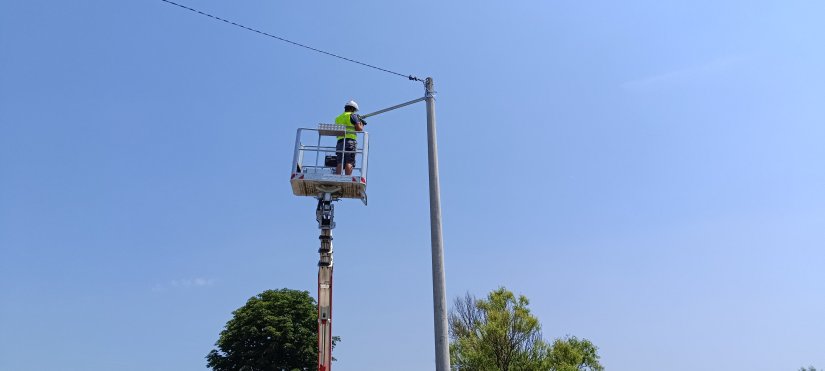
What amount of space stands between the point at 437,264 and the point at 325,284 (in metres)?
2.74

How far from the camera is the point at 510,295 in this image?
2806cm

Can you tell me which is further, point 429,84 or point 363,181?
point 363,181

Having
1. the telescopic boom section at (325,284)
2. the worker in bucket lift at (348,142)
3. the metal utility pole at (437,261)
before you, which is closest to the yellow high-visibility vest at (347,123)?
the worker in bucket lift at (348,142)

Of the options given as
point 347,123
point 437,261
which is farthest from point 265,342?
point 437,261

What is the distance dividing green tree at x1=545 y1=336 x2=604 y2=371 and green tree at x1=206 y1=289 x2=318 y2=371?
15.5 meters

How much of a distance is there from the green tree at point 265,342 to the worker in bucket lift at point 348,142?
27766mm

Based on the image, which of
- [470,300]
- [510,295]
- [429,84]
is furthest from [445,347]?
[470,300]

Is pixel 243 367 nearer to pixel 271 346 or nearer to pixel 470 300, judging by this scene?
pixel 271 346

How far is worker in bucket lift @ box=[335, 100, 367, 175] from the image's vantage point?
10.7 meters

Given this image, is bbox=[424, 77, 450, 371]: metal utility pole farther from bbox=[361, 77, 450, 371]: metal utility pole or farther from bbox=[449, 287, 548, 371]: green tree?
bbox=[449, 287, 548, 371]: green tree

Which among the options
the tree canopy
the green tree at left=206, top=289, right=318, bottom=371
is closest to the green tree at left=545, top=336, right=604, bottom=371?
the tree canopy

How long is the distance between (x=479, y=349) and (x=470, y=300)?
18.1 m

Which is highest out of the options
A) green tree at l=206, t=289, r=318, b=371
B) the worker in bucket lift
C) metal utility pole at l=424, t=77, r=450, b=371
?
green tree at l=206, t=289, r=318, b=371

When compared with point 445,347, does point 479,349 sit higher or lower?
higher
